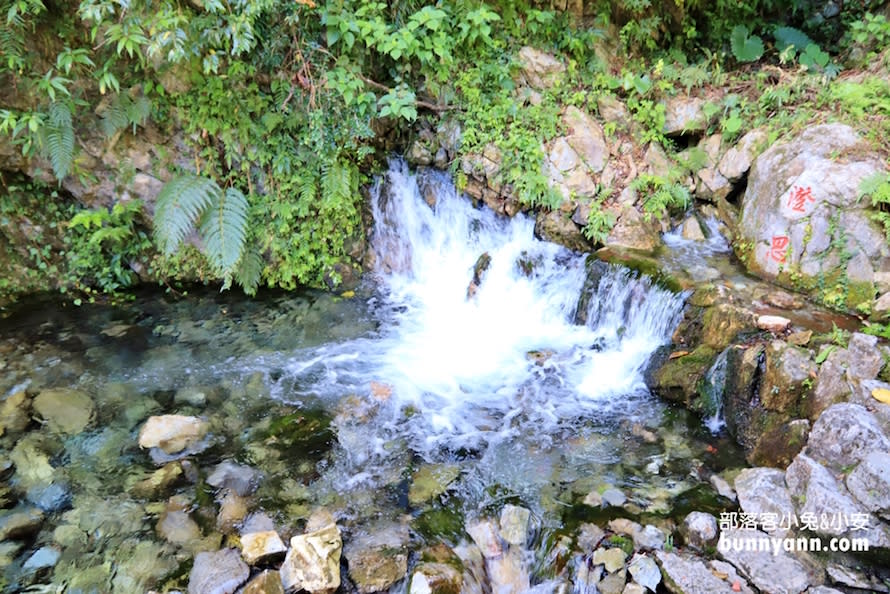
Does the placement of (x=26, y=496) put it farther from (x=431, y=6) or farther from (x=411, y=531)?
(x=431, y=6)

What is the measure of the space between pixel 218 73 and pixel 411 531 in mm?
5148

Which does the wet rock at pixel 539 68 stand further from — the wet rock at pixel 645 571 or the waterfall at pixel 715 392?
the wet rock at pixel 645 571

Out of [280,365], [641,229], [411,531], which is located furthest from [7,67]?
[641,229]

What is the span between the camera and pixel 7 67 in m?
5.17

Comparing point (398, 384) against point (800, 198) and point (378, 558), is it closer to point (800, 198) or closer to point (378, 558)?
point (378, 558)

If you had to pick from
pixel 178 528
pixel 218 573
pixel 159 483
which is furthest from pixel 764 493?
pixel 159 483

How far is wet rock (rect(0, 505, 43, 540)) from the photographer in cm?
343

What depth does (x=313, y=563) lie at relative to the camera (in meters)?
3.13

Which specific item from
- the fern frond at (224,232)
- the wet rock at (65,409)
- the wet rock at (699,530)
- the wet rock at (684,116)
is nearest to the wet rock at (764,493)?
the wet rock at (699,530)

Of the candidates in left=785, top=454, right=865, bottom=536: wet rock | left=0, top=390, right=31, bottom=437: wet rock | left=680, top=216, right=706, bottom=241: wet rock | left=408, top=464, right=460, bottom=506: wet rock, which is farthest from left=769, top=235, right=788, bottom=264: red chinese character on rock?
left=0, top=390, right=31, bottom=437: wet rock

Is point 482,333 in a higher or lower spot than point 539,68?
lower

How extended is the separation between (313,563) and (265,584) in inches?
11.1

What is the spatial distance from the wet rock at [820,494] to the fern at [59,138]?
6.89 metres

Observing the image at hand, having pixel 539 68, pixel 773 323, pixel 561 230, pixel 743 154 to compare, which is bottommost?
pixel 773 323
